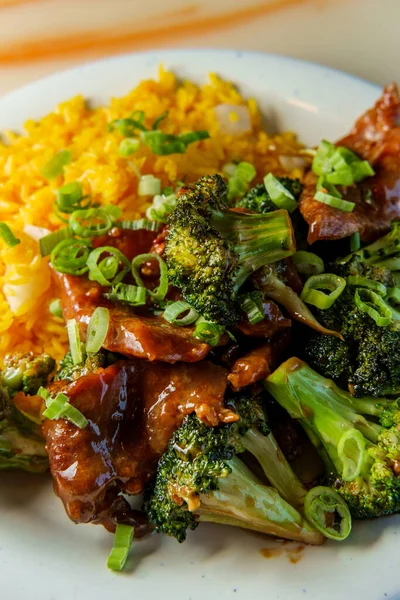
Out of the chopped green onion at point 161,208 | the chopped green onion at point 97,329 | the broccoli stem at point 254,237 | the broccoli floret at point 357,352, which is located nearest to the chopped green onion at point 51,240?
the chopped green onion at point 161,208

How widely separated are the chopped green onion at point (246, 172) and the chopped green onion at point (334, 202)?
0.52 m

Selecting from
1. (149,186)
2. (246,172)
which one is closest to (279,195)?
(246,172)

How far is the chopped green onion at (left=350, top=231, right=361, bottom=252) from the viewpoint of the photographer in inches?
99.1

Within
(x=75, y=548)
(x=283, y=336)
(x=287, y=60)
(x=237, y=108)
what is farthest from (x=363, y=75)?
(x=75, y=548)

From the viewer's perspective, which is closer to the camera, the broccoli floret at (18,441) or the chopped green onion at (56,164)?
the broccoli floret at (18,441)

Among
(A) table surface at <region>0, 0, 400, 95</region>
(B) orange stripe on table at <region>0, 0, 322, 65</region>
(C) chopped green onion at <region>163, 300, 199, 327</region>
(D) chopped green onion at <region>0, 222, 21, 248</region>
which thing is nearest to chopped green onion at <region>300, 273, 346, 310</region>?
(C) chopped green onion at <region>163, 300, 199, 327</region>

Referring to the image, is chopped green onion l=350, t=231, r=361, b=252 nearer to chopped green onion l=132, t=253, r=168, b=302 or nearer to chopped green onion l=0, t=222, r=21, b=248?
chopped green onion l=132, t=253, r=168, b=302

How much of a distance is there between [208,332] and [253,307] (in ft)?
0.63

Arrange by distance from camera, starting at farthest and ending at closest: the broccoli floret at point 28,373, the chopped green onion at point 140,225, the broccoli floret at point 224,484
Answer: the chopped green onion at point 140,225 < the broccoli floret at point 28,373 < the broccoli floret at point 224,484

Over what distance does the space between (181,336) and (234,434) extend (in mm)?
404

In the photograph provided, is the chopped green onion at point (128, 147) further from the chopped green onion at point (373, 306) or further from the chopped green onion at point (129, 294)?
the chopped green onion at point (373, 306)

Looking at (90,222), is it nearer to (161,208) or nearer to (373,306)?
(161,208)

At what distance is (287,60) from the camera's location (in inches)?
129

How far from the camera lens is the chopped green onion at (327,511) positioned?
2.07m
